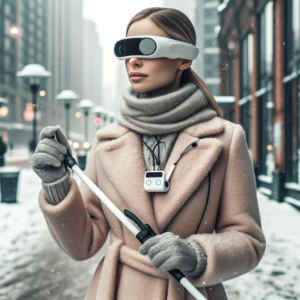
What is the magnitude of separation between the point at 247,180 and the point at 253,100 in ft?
43.6

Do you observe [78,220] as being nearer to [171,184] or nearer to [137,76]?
[171,184]

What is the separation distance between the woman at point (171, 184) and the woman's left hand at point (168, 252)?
114mm

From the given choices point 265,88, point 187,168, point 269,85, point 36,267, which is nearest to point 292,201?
point 269,85

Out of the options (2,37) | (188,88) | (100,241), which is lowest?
(100,241)

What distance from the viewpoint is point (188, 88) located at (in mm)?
1965

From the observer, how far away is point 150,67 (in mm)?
1906

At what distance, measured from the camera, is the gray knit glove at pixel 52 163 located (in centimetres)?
180

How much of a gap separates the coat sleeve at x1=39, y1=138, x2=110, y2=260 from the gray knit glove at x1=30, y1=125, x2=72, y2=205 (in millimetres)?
43

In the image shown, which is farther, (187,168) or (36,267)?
(36,267)

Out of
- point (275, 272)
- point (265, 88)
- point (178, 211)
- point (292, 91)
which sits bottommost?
point (275, 272)

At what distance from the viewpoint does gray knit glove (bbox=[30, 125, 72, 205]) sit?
1.80m

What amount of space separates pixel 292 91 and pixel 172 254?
10774 millimetres

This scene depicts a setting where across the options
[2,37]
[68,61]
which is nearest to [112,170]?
[2,37]

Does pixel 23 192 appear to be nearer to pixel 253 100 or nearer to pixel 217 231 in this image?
pixel 253 100
